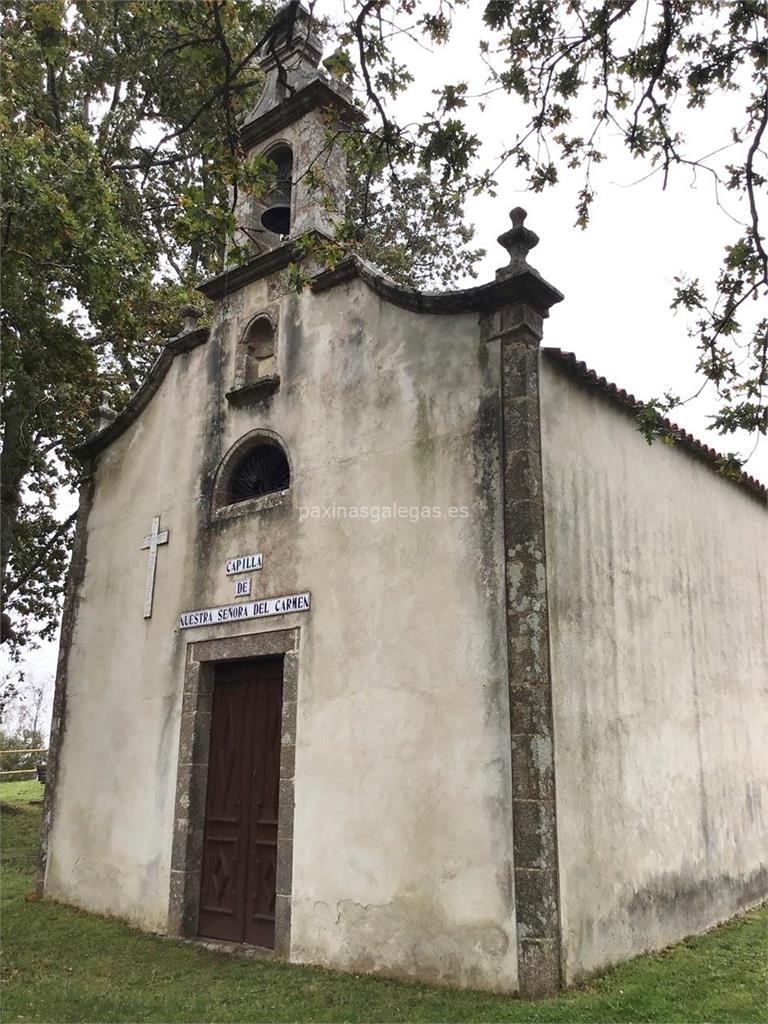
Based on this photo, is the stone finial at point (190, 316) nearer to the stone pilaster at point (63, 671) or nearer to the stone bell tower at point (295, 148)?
the stone bell tower at point (295, 148)

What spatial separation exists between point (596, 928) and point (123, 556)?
6525 mm

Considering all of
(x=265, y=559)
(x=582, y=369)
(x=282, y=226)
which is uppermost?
(x=282, y=226)

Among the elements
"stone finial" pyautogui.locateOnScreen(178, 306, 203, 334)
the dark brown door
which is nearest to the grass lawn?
the dark brown door

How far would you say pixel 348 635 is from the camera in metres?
7.61

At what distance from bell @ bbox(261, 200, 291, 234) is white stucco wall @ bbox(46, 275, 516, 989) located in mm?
1106

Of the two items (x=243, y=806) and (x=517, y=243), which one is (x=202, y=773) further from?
(x=517, y=243)

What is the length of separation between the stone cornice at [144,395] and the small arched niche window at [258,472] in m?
1.71

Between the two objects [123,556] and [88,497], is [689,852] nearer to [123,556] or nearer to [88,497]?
[123,556]

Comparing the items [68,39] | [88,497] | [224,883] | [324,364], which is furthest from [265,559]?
[68,39]

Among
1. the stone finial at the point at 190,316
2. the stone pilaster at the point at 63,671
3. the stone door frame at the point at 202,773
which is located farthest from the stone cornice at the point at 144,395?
the stone door frame at the point at 202,773

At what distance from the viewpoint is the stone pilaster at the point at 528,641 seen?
5.98 meters

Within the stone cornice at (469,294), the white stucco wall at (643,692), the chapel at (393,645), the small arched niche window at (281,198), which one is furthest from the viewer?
the small arched niche window at (281,198)

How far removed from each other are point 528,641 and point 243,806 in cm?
348

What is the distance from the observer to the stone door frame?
7473mm
